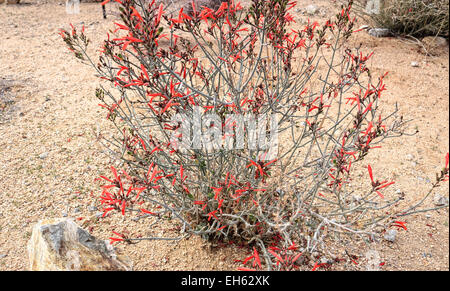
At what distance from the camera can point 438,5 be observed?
17.7ft

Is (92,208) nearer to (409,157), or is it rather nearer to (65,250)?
(65,250)

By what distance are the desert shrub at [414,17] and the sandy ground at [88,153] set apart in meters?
0.32

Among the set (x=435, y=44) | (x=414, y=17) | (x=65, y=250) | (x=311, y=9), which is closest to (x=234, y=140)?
(x=65, y=250)

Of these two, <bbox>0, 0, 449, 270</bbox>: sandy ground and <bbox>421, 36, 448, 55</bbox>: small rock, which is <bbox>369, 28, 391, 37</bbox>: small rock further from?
<bbox>421, 36, 448, 55</bbox>: small rock

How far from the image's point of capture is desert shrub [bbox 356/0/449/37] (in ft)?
17.8

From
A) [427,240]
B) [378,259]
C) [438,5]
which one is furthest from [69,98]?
[438,5]

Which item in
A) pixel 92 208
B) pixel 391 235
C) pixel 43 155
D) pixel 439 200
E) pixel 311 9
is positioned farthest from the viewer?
pixel 311 9

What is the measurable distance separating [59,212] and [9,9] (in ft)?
22.8

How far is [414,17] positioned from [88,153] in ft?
18.3

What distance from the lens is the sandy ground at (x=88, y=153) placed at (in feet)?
7.95

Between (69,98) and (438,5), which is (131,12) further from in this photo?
(438,5)

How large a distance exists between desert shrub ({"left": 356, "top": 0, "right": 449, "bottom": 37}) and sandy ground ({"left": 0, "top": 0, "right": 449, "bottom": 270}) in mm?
318

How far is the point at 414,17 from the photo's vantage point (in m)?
5.70

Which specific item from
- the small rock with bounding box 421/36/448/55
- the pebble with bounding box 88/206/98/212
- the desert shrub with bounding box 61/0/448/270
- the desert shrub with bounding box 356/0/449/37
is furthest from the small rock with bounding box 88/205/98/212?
the small rock with bounding box 421/36/448/55
